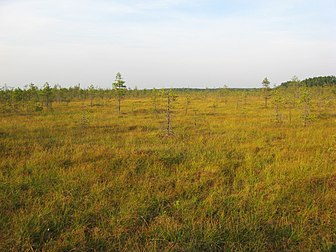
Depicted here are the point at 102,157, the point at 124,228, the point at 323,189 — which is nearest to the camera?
the point at 124,228

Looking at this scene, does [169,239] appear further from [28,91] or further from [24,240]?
[28,91]

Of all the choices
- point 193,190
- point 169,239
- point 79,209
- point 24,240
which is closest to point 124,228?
point 169,239

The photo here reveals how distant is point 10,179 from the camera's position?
5.11m

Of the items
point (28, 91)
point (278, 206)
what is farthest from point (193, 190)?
point (28, 91)

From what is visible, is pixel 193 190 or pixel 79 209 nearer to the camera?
pixel 79 209

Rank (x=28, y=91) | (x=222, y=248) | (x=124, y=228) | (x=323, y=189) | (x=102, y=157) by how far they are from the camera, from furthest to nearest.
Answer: (x=28, y=91) → (x=102, y=157) → (x=323, y=189) → (x=124, y=228) → (x=222, y=248)

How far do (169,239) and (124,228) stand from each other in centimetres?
69

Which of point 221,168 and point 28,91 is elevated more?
point 28,91

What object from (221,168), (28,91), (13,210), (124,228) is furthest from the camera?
(28,91)

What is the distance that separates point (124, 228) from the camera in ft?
11.5

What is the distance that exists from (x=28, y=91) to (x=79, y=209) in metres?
31.9

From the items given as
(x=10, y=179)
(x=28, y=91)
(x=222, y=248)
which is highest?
(x=28, y=91)

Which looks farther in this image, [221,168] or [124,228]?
[221,168]

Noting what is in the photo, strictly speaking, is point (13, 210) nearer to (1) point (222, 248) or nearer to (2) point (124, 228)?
(2) point (124, 228)
